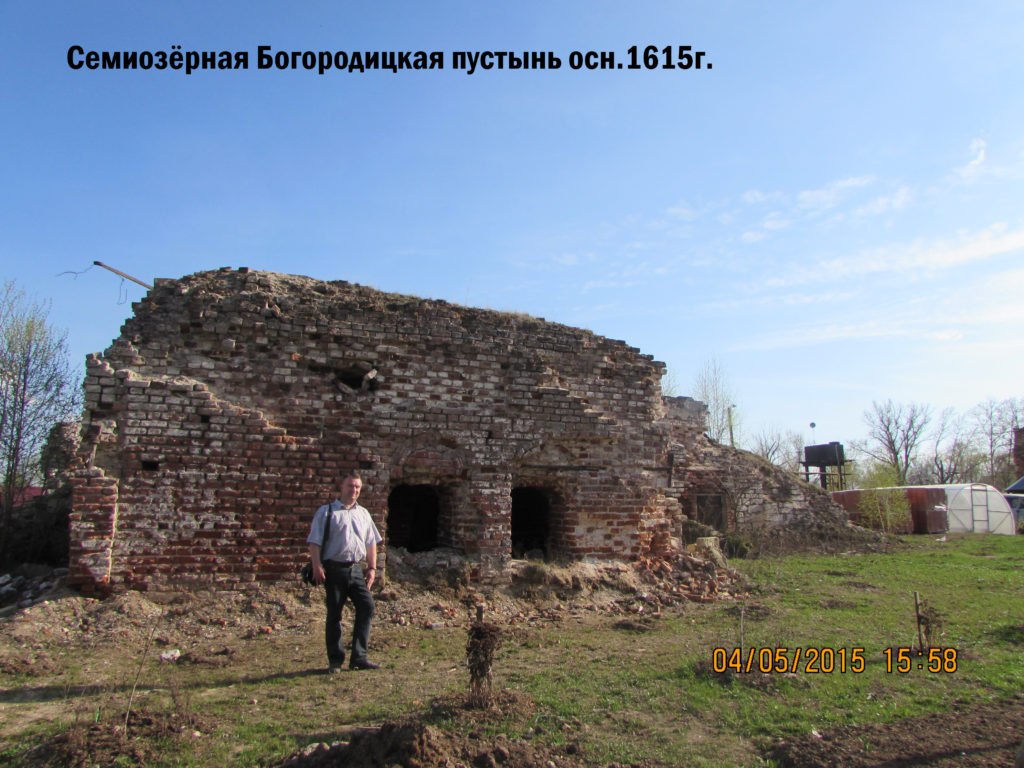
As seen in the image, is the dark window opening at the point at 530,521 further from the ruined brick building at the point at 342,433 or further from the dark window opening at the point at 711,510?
the dark window opening at the point at 711,510

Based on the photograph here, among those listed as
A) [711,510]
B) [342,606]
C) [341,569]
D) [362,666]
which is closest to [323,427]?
[341,569]

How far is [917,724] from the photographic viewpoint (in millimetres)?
4051

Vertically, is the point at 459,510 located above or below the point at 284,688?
above

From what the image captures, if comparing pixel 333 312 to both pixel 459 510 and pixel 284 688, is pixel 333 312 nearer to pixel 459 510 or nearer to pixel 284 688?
pixel 459 510

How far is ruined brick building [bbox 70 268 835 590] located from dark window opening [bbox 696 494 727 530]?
7184mm

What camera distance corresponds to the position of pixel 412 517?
9391 mm

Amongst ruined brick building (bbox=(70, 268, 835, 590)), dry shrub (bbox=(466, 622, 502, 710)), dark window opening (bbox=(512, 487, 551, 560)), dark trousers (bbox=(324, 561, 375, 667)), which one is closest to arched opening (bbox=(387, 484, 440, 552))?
ruined brick building (bbox=(70, 268, 835, 590))

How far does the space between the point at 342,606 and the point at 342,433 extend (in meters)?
2.46

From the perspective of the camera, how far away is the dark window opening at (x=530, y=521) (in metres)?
8.99

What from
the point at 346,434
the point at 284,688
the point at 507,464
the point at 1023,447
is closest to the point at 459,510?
the point at 507,464

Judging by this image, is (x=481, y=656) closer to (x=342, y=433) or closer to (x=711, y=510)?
(x=342, y=433)

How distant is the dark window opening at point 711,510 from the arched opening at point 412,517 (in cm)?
855

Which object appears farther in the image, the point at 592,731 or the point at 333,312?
the point at 333,312

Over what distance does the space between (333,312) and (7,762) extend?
508 centimetres
